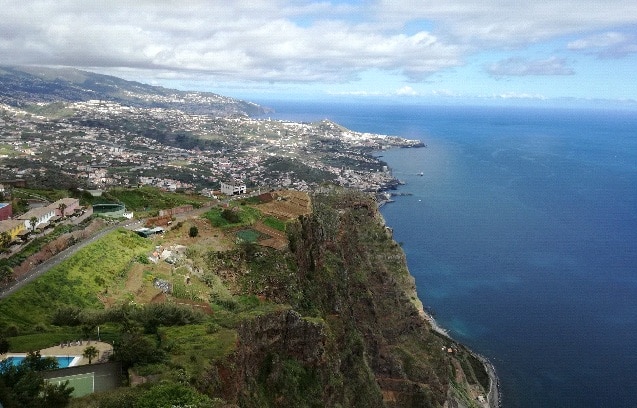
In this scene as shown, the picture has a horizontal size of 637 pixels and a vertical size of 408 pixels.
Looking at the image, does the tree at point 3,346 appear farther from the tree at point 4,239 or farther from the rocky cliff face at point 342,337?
the tree at point 4,239

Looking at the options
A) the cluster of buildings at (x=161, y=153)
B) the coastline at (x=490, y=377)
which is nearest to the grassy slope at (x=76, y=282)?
the coastline at (x=490, y=377)

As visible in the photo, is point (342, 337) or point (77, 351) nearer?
point (77, 351)

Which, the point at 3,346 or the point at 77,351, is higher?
the point at 3,346

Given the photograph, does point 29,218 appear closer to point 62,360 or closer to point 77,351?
point 77,351

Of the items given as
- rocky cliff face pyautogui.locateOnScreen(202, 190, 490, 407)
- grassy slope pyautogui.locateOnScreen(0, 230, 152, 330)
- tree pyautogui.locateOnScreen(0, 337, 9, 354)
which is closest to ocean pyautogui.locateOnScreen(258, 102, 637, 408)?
rocky cliff face pyautogui.locateOnScreen(202, 190, 490, 407)

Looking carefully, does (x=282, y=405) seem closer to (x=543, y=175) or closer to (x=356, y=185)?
(x=356, y=185)

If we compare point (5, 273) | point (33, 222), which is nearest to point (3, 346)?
point (5, 273)

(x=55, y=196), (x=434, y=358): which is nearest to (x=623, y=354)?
(x=434, y=358)
